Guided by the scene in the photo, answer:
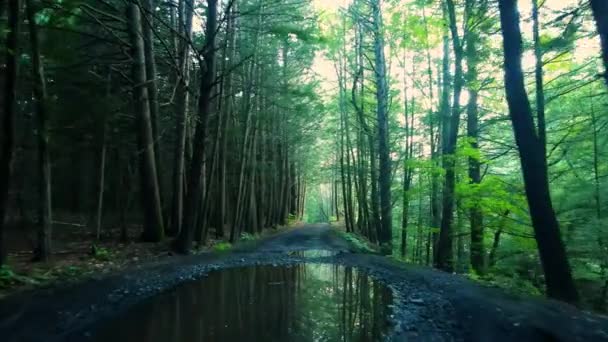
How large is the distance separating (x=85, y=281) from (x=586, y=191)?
38.1 ft

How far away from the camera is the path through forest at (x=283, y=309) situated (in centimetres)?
465

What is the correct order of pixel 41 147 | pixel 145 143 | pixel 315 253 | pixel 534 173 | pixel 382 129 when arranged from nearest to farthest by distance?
1. pixel 534 173
2. pixel 41 147
3. pixel 145 143
4. pixel 382 129
5. pixel 315 253


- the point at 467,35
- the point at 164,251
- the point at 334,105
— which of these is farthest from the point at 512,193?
the point at 334,105

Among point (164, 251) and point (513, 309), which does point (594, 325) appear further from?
point (164, 251)

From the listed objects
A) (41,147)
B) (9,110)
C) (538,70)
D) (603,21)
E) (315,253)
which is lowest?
(315,253)

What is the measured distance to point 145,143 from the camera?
36.2 feet

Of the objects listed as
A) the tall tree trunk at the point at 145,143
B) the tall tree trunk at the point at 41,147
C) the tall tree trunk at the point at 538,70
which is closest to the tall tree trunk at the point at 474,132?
the tall tree trunk at the point at 538,70

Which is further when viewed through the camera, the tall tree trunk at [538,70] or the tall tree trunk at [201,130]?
the tall tree trunk at [201,130]

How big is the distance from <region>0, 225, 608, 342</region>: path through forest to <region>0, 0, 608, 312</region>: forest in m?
1.20

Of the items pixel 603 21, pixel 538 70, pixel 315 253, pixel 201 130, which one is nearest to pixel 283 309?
pixel 603 21

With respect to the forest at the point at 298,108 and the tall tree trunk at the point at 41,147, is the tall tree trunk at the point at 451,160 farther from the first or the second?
the tall tree trunk at the point at 41,147

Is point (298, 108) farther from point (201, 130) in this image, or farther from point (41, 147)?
point (41, 147)

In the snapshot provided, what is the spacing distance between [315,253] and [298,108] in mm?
5077

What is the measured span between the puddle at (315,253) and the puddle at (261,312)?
3638 mm
